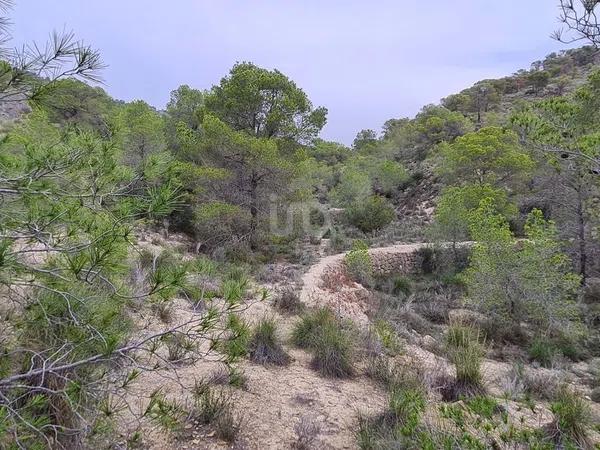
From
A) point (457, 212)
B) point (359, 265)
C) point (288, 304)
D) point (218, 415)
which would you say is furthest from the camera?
point (457, 212)

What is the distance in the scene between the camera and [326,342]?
17.8ft

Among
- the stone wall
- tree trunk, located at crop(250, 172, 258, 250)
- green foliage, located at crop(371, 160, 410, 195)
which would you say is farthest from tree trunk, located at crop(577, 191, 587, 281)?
green foliage, located at crop(371, 160, 410, 195)

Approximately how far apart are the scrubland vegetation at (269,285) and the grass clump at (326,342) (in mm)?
31

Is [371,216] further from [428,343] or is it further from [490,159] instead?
[428,343]

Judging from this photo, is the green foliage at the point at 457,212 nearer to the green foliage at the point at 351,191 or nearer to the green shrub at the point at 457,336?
the green shrub at the point at 457,336

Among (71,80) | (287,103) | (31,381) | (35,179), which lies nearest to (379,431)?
(31,381)

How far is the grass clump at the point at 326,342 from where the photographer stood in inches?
204

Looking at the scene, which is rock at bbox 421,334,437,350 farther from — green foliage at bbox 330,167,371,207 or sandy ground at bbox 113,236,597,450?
green foliage at bbox 330,167,371,207

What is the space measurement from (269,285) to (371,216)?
12.1 metres

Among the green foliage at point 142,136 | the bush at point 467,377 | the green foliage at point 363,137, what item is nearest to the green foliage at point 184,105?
the green foliage at point 142,136

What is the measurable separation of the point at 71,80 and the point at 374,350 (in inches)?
193

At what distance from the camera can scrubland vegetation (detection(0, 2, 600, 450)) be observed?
2273mm

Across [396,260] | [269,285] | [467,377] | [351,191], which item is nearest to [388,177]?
[351,191]

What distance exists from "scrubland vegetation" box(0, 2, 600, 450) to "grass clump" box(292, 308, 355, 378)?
0.03 m
